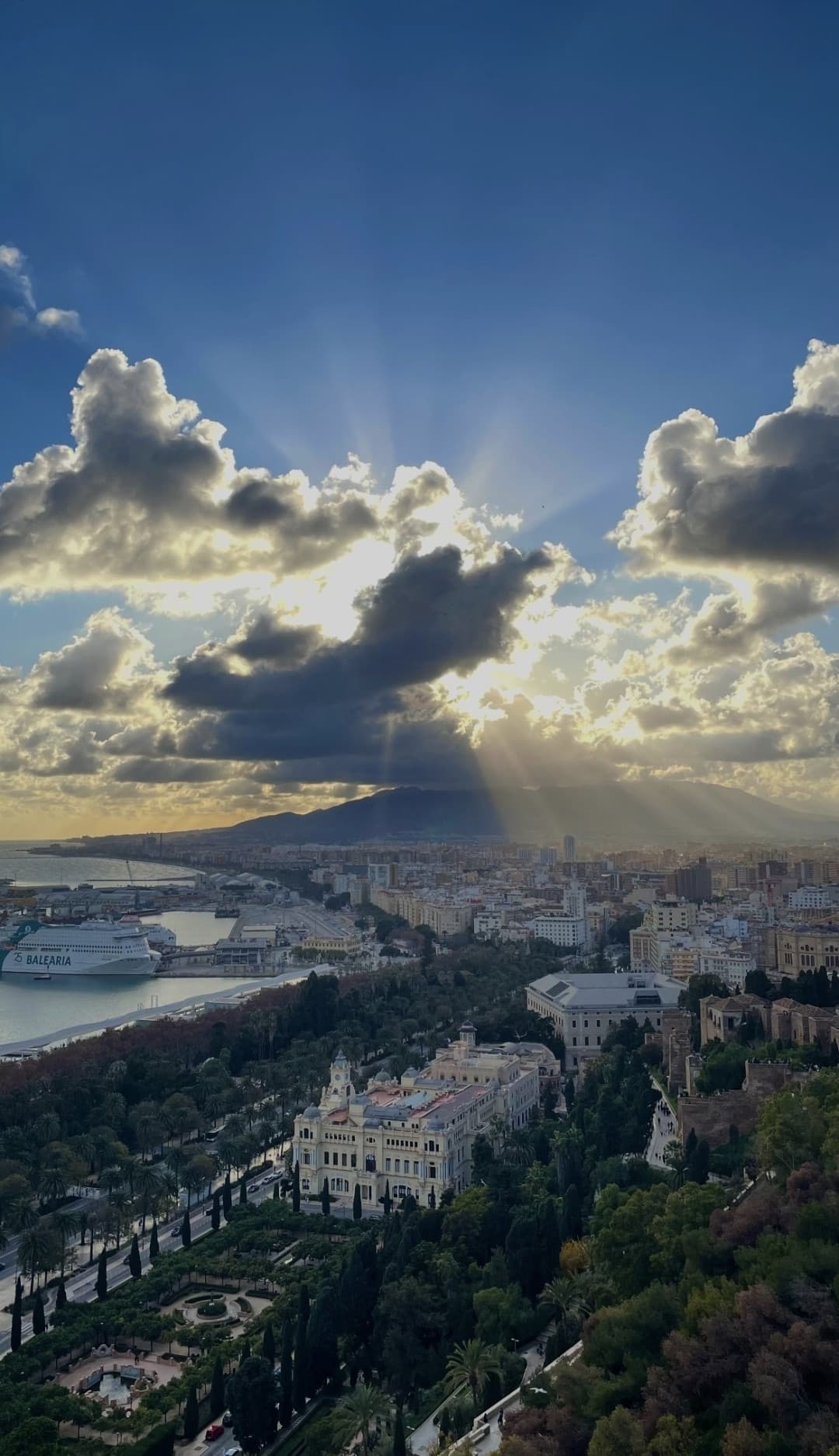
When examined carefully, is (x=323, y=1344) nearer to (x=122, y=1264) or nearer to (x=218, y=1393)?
(x=218, y=1393)

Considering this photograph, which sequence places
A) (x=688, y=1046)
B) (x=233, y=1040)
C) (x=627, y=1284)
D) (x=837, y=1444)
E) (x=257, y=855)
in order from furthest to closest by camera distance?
(x=257, y=855), (x=233, y=1040), (x=688, y=1046), (x=627, y=1284), (x=837, y=1444)

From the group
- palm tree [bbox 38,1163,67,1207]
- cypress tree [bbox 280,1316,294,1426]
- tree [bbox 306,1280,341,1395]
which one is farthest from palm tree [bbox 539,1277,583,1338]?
palm tree [bbox 38,1163,67,1207]

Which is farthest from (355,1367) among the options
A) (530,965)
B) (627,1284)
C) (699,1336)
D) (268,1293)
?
(530,965)

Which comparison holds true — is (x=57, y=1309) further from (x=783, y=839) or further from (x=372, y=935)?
(x=783, y=839)

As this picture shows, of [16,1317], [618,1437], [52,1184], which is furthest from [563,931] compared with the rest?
[618,1437]

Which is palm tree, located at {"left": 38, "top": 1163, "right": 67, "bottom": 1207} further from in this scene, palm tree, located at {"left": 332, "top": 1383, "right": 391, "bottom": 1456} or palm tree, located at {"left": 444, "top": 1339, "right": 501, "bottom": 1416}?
palm tree, located at {"left": 444, "top": 1339, "right": 501, "bottom": 1416}

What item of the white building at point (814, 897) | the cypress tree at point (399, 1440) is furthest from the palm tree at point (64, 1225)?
the white building at point (814, 897)
